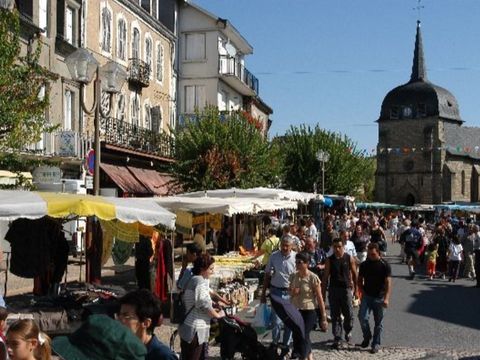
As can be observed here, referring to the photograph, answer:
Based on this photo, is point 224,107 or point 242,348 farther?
point 224,107

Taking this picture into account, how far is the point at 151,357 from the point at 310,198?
2312 centimetres

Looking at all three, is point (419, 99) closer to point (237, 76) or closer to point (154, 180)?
point (237, 76)

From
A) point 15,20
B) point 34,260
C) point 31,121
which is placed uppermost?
point 15,20

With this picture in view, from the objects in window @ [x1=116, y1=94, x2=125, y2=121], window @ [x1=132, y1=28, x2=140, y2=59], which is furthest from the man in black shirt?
window @ [x1=132, y1=28, x2=140, y2=59]

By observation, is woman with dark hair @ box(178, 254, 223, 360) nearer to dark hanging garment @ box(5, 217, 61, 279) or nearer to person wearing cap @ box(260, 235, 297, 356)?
person wearing cap @ box(260, 235, 297, 356)

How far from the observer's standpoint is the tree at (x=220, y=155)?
2833cm

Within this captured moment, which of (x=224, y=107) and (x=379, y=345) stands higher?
(x=224, y=107)

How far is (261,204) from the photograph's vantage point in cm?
1800

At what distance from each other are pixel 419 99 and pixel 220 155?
7900cm

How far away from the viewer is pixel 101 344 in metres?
3.56

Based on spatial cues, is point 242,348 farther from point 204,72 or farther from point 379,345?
point 204,72

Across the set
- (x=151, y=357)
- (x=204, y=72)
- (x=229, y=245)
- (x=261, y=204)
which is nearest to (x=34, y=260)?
(x=261, y=204)

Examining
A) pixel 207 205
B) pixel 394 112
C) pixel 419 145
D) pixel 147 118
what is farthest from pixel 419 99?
pixel 207 205

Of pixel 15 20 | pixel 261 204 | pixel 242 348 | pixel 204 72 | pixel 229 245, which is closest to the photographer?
pixel 242 348
